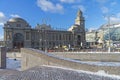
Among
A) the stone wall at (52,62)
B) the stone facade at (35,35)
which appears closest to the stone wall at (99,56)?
the stone wall at (52,62)

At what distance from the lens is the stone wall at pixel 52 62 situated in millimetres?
19281

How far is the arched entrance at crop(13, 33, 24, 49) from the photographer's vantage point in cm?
12500

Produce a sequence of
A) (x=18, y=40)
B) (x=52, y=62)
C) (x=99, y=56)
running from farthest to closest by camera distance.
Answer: (x=18, y=40) → (x=99, y=56) → (x=52, y=62)

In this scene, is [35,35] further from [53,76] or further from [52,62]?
[53,76]

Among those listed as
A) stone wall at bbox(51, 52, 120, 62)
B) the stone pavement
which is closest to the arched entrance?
stone wall at bbox(51, 52, 120, 62)

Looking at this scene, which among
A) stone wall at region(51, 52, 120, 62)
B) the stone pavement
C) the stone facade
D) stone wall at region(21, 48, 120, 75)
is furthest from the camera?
the stone facade

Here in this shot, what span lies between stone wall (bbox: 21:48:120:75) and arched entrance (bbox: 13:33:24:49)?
99.5 metres

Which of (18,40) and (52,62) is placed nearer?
(52,62)

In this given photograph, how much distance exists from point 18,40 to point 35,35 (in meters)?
11.0

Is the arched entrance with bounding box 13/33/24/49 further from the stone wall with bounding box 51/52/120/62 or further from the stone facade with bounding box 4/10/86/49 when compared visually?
the stone wall with bounding box 51/52/120/62

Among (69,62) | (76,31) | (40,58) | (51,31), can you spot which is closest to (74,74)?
(69,62)

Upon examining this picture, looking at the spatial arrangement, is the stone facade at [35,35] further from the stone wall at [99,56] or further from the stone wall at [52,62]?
the stone wall at [52,62]

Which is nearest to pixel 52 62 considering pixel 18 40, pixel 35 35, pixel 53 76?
pixel 53 76

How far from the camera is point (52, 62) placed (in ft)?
74.7
